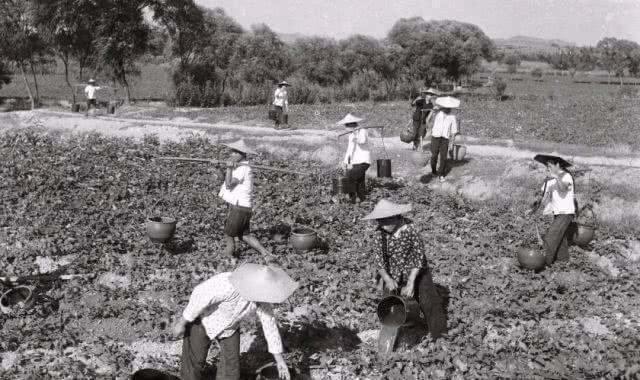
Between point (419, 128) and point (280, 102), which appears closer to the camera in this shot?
point (419, 128)

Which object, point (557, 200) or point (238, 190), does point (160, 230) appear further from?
point (557, 200)

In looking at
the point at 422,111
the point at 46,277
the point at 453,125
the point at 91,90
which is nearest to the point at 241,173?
the point at 46,277

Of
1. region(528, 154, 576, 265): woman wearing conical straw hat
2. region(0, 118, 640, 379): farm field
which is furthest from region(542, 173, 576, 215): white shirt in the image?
region(0, 118, 640, 379): farm field

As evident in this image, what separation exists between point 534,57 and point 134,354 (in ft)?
410

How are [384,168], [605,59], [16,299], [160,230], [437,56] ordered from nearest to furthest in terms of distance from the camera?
[16,299]
[160,230]
[384,168]
[437,56]
[605,59]

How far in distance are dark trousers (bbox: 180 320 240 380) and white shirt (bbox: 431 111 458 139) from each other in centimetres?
838

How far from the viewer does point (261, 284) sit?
5.20 m

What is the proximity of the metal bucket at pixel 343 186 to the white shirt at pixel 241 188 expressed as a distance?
3.43 m

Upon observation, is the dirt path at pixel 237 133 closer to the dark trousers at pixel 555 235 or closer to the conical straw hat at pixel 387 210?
the dark trousers at pixel 555 235

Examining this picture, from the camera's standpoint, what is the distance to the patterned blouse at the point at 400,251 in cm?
647

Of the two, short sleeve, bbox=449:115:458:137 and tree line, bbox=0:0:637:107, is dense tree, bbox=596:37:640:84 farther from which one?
short sleeve, bbox=449:115:458:137

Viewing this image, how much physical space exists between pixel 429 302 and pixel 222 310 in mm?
2330

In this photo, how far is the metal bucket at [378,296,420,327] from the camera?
6504mm

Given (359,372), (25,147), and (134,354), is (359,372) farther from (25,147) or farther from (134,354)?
(25,147)
